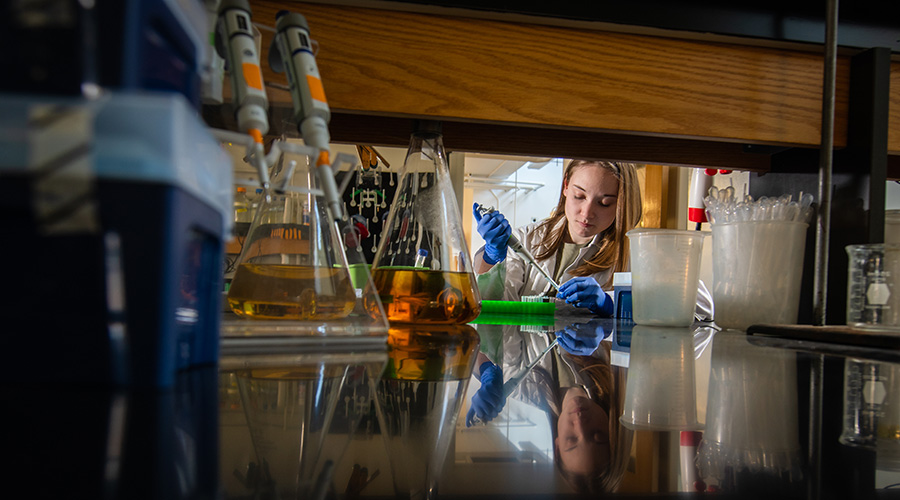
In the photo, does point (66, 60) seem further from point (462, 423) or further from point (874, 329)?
point (874, 329)

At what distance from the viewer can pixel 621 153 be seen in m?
1.05

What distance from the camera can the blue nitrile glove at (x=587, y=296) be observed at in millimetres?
1924

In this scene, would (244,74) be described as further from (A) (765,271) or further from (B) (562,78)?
(A) (765,271)

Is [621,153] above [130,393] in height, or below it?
above

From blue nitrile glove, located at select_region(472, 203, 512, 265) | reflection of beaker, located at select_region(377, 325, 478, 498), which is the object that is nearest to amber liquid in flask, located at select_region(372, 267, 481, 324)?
reflection of beaker, located at select_region(377, 325, 478, 498)

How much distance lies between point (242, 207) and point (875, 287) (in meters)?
0.82

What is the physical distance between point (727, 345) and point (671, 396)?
0.39 metres

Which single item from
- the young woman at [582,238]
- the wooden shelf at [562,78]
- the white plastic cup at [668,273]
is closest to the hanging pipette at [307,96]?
the wooden shelf at [562,78]

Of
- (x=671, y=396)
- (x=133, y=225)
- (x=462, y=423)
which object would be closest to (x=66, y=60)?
(x=133, y=225)

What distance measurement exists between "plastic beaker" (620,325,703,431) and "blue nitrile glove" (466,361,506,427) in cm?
6

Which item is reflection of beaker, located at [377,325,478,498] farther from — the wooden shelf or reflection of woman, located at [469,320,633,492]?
the wooden shelf

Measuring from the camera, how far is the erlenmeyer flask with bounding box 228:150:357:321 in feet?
1.76

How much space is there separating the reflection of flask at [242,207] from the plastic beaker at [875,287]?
795mm

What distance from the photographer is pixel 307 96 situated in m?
0.46
